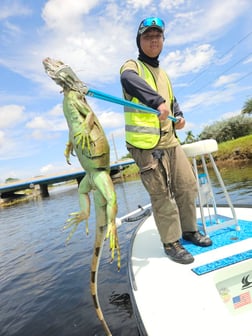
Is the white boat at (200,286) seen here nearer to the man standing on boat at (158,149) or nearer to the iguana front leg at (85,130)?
the man standing on boat at (158,149)

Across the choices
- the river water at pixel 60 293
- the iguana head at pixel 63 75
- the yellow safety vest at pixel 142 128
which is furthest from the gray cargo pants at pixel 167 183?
the river water at pixel 60 293

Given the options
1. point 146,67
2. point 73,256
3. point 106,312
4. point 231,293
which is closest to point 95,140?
point 146,67

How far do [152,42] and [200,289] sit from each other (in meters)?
2.96

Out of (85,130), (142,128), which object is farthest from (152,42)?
(85,130)

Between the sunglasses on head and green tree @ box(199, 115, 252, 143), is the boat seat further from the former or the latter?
green tree @ box(199, 115, 252, 143)

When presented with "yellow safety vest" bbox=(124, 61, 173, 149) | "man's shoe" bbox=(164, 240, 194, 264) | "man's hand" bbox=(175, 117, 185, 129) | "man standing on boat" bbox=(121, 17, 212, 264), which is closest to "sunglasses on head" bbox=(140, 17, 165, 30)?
"man standing on boat" bbox=(121, 17, 212, 264)

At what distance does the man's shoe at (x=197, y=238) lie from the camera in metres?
3.65

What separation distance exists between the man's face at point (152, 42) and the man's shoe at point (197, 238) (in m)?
2.57

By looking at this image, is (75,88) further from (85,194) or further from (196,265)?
(196,265)

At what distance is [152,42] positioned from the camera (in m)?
3.50

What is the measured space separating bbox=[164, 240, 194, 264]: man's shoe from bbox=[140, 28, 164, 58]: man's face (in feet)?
8.31

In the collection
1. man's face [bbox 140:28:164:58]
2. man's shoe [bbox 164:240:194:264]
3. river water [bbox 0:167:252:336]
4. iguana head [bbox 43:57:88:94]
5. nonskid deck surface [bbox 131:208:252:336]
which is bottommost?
river water [bbox 0:167:252:336]

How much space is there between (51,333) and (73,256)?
3895 mm

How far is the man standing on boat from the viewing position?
3.26 meters
